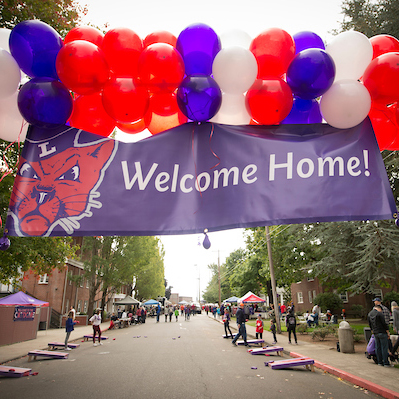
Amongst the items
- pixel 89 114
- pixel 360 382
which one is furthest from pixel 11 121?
pixel 360 382

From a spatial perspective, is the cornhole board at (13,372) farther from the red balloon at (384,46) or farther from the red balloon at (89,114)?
the red balloon at (384,46)

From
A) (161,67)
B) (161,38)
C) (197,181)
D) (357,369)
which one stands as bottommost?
(357,369)

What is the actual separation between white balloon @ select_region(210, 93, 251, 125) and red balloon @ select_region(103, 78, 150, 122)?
0.76 m

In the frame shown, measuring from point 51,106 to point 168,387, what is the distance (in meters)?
6.88

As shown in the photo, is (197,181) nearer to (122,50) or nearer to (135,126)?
(135,126)

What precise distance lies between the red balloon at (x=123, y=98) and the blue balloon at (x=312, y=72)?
138cm

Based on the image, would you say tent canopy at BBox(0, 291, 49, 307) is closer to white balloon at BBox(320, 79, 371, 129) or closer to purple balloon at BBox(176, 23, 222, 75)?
purple balloon at BBox(176, 23, 222, 75)

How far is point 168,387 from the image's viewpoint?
296 inches

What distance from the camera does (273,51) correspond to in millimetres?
3021

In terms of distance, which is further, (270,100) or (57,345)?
(57,345)

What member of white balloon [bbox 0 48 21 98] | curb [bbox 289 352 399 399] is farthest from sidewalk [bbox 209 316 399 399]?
white balloon [bbox 0 48 21 98]

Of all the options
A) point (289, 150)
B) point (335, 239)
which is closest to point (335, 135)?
point (289, 150)

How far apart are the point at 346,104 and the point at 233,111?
1036 millimetres

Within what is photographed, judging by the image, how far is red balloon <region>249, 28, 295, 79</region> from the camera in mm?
3023
